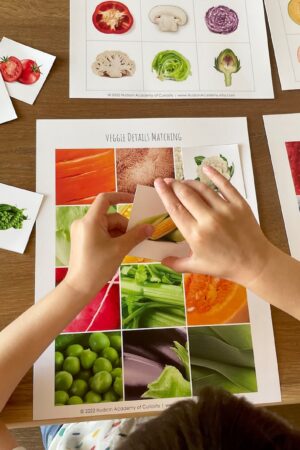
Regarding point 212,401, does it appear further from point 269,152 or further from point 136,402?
point 269,152

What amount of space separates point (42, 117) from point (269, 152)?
1.14 ft

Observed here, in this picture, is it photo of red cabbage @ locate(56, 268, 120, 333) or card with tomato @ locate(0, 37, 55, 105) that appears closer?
photo of red cabbage @ locate(56, 268, 120, 333)

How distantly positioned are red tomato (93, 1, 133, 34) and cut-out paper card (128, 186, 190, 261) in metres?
0.32

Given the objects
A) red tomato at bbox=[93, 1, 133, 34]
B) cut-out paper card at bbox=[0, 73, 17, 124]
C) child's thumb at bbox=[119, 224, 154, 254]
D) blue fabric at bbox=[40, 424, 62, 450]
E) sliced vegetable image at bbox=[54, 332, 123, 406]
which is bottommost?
blue fabric at bbox=[40, 424, 62, 450]

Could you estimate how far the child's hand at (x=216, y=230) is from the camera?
56 centimetres

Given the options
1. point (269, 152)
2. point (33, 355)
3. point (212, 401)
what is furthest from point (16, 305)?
point (269, 152)

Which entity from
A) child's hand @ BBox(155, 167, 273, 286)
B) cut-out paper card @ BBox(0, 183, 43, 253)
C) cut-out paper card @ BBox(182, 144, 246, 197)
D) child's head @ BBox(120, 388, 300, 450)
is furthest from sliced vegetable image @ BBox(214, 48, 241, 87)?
child's head @ BBox(120, 388, 300, 450)

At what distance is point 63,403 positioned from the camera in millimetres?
586

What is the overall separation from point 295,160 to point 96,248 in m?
0.35

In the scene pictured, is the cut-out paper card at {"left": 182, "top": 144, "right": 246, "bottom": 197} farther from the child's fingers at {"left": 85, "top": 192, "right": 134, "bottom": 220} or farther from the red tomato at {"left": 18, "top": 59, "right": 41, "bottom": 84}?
the red tomato at {"left": 18, "top": 59, "right": 41, "bottom": 84}

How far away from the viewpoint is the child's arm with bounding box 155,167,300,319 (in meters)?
0.56

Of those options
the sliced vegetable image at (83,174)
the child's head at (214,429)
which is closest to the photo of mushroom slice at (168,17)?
the sliced vegetable image at (83,174)

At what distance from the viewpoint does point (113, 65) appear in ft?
2.42

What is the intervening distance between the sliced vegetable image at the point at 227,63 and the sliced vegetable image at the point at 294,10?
136 millimetres
